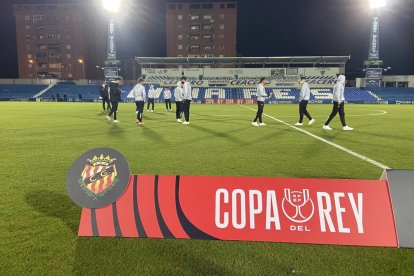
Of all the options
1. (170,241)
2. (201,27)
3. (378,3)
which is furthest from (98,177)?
(201,27)

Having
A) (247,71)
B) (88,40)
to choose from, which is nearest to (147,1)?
(88,40)

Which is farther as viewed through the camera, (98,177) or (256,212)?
(98,177)

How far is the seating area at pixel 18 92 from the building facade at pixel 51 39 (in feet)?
113

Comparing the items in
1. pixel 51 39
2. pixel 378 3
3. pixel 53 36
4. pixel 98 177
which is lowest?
pixel 98 177

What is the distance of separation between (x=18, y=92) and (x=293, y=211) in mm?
58142

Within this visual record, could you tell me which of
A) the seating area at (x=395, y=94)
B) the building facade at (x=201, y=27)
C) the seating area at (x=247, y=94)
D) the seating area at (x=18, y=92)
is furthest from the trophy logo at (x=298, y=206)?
the building facade at (x=201, y=27)

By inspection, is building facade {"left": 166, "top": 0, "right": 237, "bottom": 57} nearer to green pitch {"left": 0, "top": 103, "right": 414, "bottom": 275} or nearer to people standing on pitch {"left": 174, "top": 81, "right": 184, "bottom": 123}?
people standing on pitch {"left": 174, "top": 81, "right": 184, "bottom": 123}

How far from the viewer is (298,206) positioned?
2.82 metres

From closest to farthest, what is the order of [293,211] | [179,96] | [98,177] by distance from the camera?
[293,211] → [98,177] → [179,96]

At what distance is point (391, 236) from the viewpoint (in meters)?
2.68

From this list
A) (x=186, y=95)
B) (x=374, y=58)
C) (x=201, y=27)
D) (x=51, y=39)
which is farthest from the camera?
(x=51, y=39)

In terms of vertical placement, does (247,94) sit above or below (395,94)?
below

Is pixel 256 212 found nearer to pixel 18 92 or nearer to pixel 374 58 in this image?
pixel 374 58

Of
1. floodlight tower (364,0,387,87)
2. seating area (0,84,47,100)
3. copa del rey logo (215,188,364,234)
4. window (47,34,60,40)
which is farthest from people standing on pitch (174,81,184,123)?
window (47,34,60,40)
